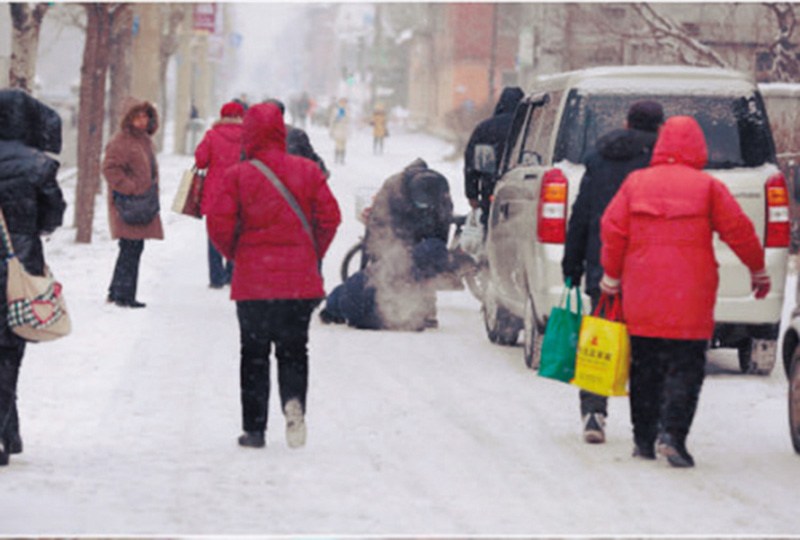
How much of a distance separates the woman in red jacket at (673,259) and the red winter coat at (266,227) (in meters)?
1.41

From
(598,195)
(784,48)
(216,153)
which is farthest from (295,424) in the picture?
(784,48)

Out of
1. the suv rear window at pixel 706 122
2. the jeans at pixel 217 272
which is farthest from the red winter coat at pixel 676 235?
the jeans at pixel 217 272

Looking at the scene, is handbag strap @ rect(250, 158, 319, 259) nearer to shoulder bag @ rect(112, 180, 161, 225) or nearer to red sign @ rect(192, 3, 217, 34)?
shoulder bag @ rect(112, 180, 161, 225)

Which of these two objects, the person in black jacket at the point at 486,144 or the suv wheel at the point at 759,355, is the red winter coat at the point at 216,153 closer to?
the person in black jacket at the point at 486,144

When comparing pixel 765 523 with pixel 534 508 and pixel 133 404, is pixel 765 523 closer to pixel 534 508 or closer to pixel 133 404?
pixel 534 508

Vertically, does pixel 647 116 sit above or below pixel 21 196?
above

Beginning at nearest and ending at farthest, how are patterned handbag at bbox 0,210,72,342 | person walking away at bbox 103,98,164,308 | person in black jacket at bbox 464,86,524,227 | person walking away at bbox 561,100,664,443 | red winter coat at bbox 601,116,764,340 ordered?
patterned handbag at bbox 0,210,72,342
red winter coat at bbox 601,116,764,340
person walking away at bbox 561,100,664,443
person in black jacket at bbox 464,86,524,227
person walking away at bbox 103,98,164,308

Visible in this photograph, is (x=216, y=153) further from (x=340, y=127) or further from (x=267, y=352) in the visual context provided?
(x=340, y=127)

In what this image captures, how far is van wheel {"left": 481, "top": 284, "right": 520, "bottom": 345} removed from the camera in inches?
540

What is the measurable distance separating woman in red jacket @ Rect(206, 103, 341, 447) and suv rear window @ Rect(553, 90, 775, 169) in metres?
3.05

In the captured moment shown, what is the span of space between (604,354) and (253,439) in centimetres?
175

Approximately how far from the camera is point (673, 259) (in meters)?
8.57

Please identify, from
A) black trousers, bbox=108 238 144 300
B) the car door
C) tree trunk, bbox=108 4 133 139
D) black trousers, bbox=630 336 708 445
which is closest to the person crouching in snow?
the car door

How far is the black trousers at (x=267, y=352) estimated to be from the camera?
8906 mm
